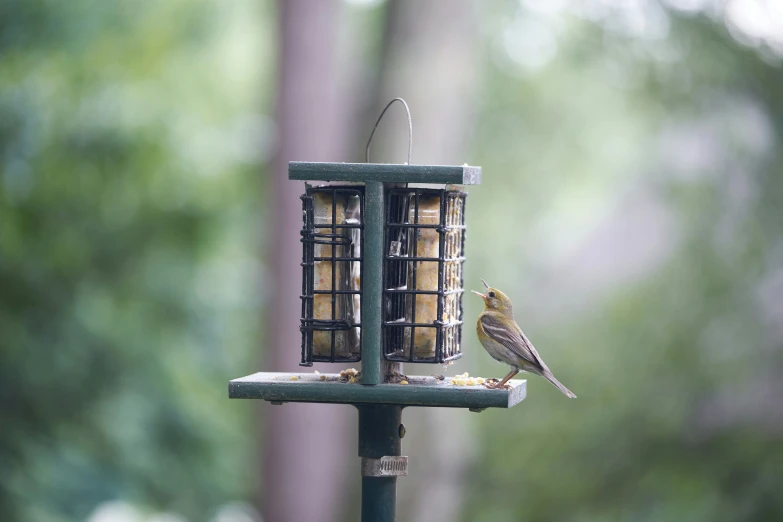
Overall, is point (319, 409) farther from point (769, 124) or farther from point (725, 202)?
point (769, 124)

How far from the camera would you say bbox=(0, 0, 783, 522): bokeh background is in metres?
9.89

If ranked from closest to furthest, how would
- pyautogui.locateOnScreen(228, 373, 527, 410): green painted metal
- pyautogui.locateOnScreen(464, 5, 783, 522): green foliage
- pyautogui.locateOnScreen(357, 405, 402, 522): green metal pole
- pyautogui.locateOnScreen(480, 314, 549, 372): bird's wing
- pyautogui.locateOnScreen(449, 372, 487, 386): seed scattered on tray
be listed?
pyautogui.locateOnScreen(228, 373, 527, 410): green painted metal → pyautogui.locateOnScreen(357, 405, 402, 522): green metal pole → pyautogui.locateOnScreen(449, 372, 487, 386): seed scattered on tray → pyautogui.locateOnScreen(480, 314, 549, 372): bird's wing → pyautogui.locateOnScreen(464, 5, 783, 522): green foliage

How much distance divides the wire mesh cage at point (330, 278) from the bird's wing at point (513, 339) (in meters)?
0.72

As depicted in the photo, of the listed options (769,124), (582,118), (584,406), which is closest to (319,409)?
(584,406)

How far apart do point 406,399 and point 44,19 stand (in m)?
8.61

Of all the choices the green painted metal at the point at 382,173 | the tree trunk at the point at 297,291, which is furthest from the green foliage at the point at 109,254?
the green painted metal at the point at 382,173

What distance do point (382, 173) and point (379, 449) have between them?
1.11m

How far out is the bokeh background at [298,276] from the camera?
989 cm

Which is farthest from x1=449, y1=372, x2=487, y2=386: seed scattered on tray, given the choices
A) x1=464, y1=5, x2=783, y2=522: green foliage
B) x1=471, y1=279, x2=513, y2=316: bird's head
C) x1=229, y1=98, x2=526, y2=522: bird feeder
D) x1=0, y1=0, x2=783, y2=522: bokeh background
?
x1=464, y1=5, x2=783, y2=522: green foliage

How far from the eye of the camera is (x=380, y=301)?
160 inches

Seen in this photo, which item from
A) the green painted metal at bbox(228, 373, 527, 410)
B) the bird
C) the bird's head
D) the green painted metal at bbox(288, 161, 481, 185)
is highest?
the green painted metal at bbox(288, 161, 481, 185)

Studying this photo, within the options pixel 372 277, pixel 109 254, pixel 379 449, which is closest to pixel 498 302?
pixel 372 277

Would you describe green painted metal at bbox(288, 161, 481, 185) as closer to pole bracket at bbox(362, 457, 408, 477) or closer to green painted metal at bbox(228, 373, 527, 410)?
green painted metal at bbox(228, 373, 527, 410)

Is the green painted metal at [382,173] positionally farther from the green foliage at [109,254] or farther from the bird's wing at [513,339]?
the green foliage at [109,254]
